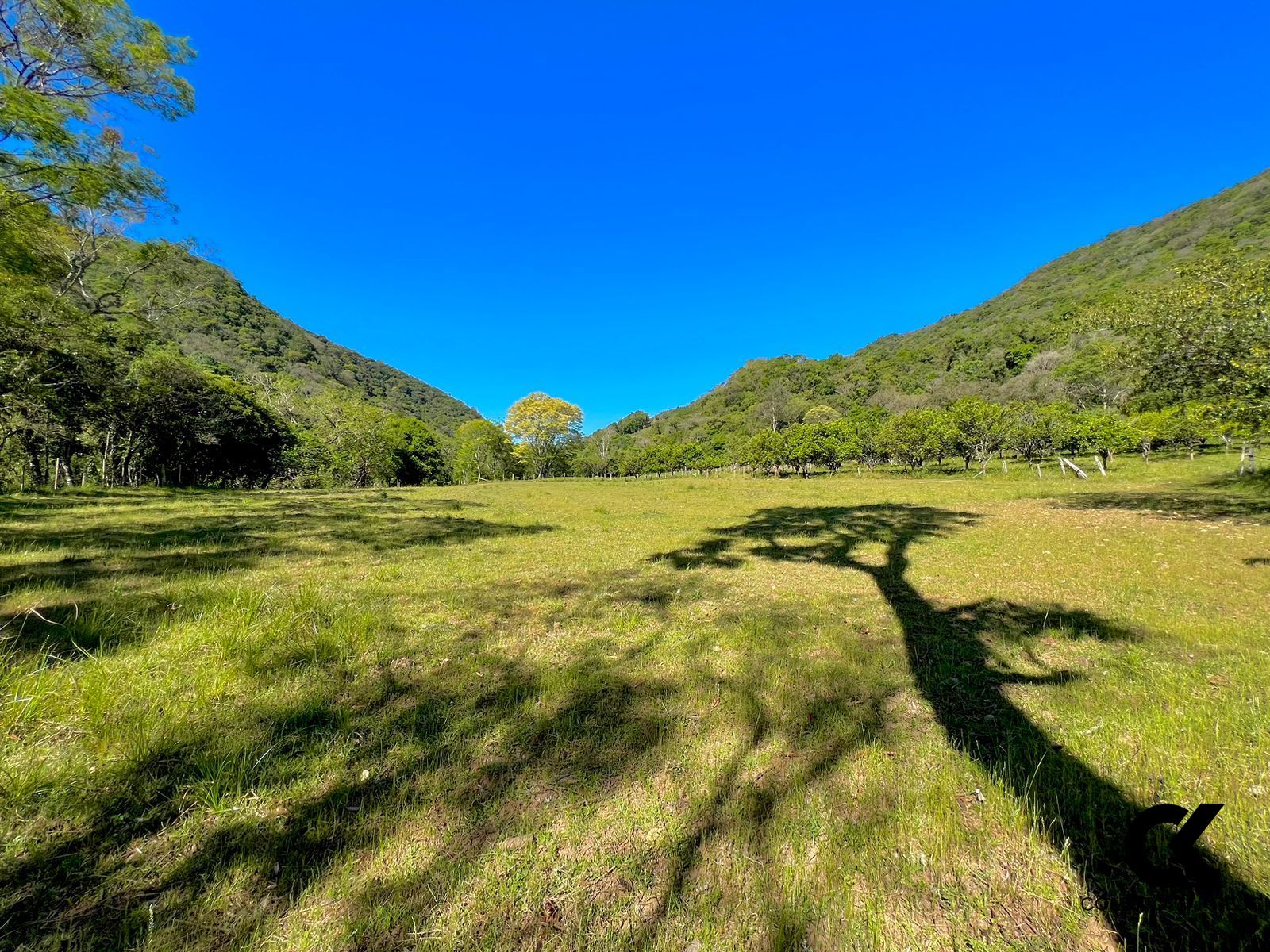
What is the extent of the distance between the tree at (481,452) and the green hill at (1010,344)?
6476 centimetres

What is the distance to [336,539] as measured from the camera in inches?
471

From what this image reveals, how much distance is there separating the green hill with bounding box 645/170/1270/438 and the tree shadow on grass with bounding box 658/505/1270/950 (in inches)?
3196

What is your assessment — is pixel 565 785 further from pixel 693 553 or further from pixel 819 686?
pixel 693 553

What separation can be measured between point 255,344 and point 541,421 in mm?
53764

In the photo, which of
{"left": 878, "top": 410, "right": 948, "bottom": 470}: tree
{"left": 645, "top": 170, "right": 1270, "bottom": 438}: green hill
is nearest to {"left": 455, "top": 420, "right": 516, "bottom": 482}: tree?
{"left": 878, "top": 410, "right": 948, "bottom": 470}: tree

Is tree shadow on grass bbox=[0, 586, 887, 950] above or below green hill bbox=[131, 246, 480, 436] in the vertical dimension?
below

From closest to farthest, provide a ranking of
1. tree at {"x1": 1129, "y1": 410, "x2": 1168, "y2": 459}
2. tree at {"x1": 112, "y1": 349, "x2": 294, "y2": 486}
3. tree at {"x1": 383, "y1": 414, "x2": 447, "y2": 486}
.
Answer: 1. tree at {"x1": 112, "y1": 349, "x2": 294, "y2": 486}
2. tree at {"x1": 1129, "y1": 410, "x2": 1168, "y2": 459}
3. tree at {"x1": 383, "y1": 414, "x2": 447, "y2": 486}

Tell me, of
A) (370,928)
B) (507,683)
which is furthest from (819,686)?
(370,928)

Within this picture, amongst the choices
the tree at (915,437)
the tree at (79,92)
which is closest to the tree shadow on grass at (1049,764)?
the tree at (79,92)

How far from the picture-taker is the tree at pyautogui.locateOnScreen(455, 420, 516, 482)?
78188 mm

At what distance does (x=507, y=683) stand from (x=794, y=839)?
2912mm

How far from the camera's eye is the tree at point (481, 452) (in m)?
78.2

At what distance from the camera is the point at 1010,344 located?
100812mm

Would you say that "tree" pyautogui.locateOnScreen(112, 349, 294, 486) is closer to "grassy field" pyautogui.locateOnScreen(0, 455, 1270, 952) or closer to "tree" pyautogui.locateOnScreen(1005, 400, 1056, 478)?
"grassy field" pyautogui.locateOnScreen(0, 455, 1270, 952)
